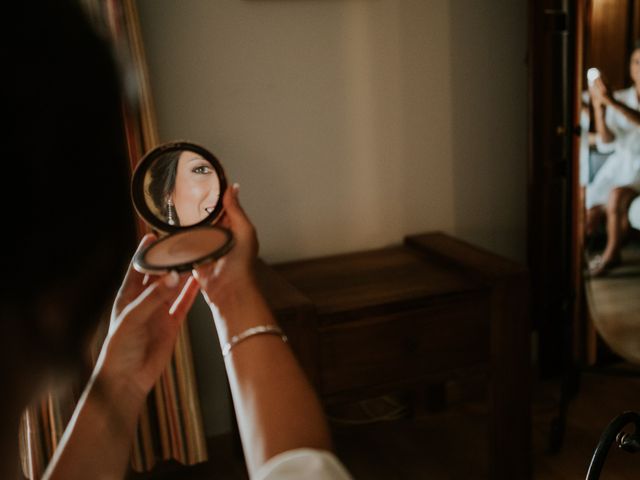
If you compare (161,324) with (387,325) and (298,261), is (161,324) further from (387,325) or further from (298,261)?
(298,261)

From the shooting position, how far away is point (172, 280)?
80cm

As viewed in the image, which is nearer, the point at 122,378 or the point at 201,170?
the point at 122,378

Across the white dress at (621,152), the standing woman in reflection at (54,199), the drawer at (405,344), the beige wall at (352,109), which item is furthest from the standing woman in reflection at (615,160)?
the standing woman in reflection at (54,199)

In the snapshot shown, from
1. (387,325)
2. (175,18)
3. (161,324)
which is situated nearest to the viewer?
(161,324)

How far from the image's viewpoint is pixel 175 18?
1.61 m

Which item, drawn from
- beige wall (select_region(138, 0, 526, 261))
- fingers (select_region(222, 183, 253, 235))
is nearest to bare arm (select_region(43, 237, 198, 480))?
fingers (select_region(222, 183, 253, 235))

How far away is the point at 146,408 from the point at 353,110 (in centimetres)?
100

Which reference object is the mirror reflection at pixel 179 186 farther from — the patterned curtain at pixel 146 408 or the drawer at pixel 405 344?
the drawer at pixel 405 344

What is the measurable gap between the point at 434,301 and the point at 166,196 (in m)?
0.70

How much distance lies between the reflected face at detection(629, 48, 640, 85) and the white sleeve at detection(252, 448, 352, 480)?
153cm

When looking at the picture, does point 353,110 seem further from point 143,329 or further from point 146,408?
point 143,329

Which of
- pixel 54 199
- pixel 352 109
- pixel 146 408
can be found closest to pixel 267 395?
pixel 54 199

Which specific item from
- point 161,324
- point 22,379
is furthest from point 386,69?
point 22,379

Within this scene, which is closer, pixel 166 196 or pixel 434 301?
pixel 166 196
